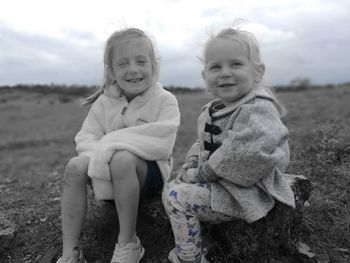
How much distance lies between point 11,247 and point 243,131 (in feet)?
7.73

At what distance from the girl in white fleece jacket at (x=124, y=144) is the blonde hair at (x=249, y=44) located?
0.66 m

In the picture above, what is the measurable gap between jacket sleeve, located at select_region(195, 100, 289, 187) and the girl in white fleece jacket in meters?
0.64

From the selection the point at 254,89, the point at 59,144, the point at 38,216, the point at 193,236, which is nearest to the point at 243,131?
the point at 254,89

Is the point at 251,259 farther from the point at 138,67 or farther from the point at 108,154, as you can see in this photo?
the point at 138,67

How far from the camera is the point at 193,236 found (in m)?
2.69

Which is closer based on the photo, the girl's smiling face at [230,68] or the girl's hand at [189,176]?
the girl's smiling face at [230,68]

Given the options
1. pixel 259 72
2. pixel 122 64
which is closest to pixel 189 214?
pixel 259 72

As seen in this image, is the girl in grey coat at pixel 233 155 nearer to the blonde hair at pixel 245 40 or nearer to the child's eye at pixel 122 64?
the blonde hair at pixel 245 40

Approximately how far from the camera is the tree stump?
9.04 feet

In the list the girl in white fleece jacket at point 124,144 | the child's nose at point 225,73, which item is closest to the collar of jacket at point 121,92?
the girl in white fleece jacket at point 124,144

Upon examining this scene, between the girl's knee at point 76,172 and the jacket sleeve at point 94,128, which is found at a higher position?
the jacket sleeve at point 94,128

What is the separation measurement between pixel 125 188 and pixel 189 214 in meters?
0.50

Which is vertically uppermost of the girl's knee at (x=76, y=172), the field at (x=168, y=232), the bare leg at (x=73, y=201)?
the girl's knee at (x=76, y=172)

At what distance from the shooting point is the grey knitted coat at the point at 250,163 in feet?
8.09
